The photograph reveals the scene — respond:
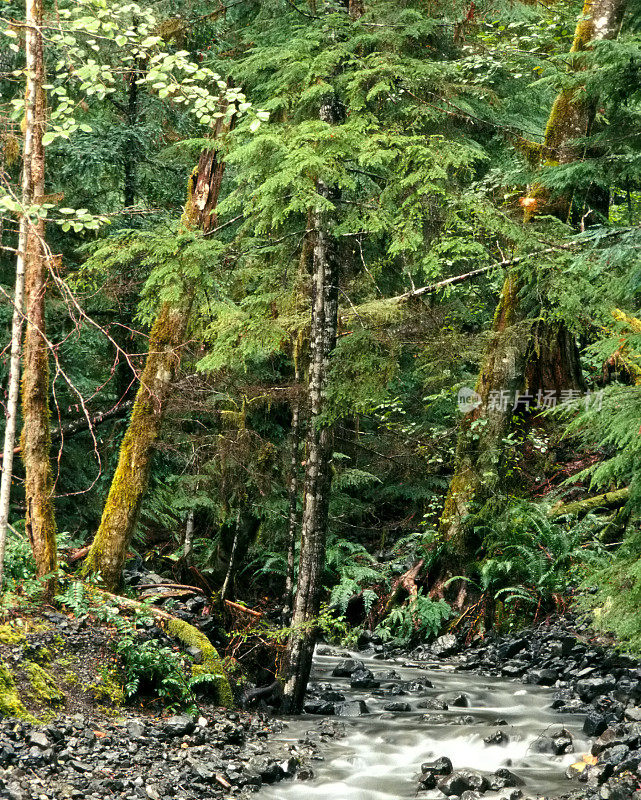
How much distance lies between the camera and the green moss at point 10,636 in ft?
23.2

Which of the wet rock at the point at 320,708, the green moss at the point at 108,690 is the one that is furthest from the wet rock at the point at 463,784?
the green moss at the point at 108,690

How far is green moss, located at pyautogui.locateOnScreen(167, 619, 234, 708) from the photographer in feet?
26.8

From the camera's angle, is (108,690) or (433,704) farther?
(433,704)

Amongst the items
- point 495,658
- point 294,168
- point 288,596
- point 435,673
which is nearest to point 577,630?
point 495,658

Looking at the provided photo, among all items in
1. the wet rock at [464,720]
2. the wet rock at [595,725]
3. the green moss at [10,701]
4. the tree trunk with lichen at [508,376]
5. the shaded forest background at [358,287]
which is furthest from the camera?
the tree trunk with lichen at [508,376]

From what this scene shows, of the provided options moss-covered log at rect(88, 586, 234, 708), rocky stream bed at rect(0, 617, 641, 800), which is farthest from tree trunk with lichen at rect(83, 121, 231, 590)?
rocky stream bed at rect(0, 617, 641, 800)

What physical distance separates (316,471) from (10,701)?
147 inches

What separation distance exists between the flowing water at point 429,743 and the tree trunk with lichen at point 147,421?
316 cm

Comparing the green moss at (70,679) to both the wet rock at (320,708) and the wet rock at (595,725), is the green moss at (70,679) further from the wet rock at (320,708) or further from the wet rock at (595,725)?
the wet rock at (595,725)

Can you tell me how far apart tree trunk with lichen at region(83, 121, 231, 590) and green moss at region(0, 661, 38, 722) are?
2.89 meters

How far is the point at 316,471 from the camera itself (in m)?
8.32

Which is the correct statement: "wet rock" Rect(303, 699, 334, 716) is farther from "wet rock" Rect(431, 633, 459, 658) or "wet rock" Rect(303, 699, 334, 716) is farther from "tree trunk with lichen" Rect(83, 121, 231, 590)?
"wet rock" Rect(431, 633, 459, 658)

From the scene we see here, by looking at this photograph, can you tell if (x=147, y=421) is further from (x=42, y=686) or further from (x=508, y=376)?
(x=508, y=376)

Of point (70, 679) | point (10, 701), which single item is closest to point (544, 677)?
point (70, 679)
